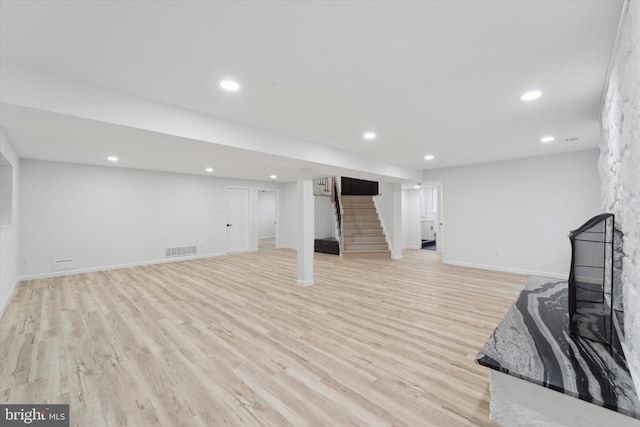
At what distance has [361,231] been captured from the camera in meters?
8.38

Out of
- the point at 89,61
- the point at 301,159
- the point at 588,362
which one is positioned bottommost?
the point at 588,362

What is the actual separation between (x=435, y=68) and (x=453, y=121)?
1449 mm

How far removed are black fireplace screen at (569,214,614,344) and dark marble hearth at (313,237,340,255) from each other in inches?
253

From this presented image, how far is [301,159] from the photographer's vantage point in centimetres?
409

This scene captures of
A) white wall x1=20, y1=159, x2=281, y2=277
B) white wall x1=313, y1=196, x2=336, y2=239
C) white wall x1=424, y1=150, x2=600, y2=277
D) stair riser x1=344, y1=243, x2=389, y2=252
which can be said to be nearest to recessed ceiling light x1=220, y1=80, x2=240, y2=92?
white wall x1=20, y1=159, x2=281, y2=277

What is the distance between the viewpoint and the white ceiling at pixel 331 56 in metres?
1.48

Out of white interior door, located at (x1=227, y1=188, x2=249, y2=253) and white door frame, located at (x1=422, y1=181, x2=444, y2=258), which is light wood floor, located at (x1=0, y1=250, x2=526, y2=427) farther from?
white interior door, located at (x1=227, y1=188, x2=249, y2=253)

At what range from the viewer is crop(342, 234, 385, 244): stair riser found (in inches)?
318

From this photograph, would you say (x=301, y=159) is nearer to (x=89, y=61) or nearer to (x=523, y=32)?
(x=89, y=61)

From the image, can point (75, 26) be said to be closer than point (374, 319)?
Yes

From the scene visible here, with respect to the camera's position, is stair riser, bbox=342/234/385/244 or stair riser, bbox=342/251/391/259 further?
stair riser, bbox=342/234/385/244

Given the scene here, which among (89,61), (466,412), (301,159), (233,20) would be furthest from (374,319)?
(89,61)

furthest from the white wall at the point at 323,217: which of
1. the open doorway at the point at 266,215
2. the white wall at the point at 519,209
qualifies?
the white wall at the point at 519,209

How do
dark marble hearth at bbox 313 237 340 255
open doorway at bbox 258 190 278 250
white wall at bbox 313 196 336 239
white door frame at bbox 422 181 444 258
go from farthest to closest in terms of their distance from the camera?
open doorway at bbox 258 190 278 250 < white wall at bbox 313 196 336 239 < dark marble hearth at bbox 313 237 340 255 < white door frame at bbox 422 181 444 258
